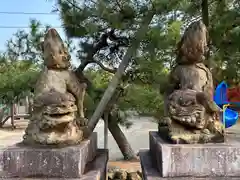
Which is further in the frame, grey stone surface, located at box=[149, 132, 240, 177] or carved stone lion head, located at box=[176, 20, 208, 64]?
carved stone lion head, located at box=[176, 20, 208, 64]

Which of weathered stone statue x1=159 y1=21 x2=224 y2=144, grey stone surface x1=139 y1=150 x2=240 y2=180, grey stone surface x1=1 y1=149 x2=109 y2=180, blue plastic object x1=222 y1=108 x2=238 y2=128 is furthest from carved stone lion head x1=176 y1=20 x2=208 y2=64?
blue plastic object x1=222 y1=108 x2=238 y2=128

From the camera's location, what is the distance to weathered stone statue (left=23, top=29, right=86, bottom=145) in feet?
6.68

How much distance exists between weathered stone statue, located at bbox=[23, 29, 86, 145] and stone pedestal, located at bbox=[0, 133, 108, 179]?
0.08 m

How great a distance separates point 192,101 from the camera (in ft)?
7.04

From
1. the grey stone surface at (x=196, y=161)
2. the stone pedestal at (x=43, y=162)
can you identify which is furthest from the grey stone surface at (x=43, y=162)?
the grey stone surface at (x=196, y=161)

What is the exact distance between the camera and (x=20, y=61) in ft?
13.0

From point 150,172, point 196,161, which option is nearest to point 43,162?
point 150,172

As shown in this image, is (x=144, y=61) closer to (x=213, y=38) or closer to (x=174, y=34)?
(x=174, y=34)

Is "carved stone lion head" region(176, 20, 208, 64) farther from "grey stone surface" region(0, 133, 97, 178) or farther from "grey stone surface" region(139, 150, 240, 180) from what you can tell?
"grey stone surface" region(0, 133, 97, 178)

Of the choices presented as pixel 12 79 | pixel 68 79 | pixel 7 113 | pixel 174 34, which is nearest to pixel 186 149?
pixel 68 79

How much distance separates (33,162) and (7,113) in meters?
8.70

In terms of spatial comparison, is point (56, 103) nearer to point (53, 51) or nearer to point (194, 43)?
point (53, 51)

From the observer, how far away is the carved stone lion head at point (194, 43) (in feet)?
7.49

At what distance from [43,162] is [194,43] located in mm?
1471
